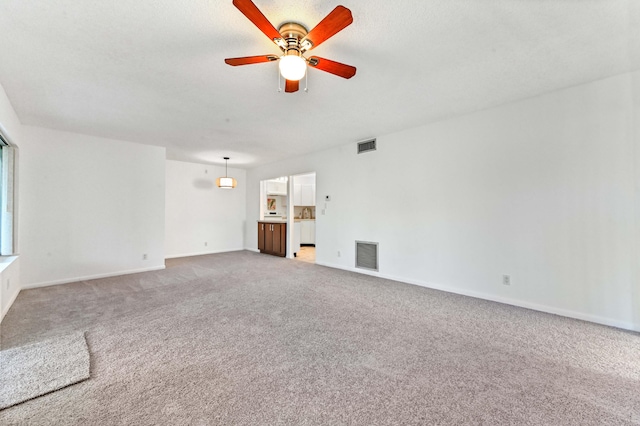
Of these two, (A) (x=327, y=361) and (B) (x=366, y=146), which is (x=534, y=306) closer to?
(A) (x=327, y=361)

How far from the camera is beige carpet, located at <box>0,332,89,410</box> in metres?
1.74

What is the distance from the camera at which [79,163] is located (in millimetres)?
4645

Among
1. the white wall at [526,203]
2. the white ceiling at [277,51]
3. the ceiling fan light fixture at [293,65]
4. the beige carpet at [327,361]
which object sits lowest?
the beige carpet at [327,361]

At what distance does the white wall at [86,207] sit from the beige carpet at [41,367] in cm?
278

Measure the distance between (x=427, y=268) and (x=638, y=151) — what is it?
8.58 ft

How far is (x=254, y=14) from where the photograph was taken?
1.56 metres

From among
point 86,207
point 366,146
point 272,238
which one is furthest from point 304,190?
point 86,207

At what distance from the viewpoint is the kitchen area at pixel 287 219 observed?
22.5 feet

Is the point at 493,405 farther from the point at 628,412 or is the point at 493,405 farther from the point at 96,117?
the point at 96,117

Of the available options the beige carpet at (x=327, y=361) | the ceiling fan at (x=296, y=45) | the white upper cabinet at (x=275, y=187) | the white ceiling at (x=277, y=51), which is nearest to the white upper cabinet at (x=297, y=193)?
the white upper cabinet at (x=275, y=187)

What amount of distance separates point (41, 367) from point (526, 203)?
5.01 m

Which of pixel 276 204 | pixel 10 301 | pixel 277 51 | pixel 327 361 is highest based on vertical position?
pixel 277 51

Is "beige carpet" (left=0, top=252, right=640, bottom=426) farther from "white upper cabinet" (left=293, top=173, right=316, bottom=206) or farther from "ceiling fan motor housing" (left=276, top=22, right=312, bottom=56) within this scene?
"white upper cabinet" (left=293, top=173, right=316, bottom=206)

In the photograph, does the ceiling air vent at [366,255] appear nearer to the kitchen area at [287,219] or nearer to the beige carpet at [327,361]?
the beige carpet at [327,361]
